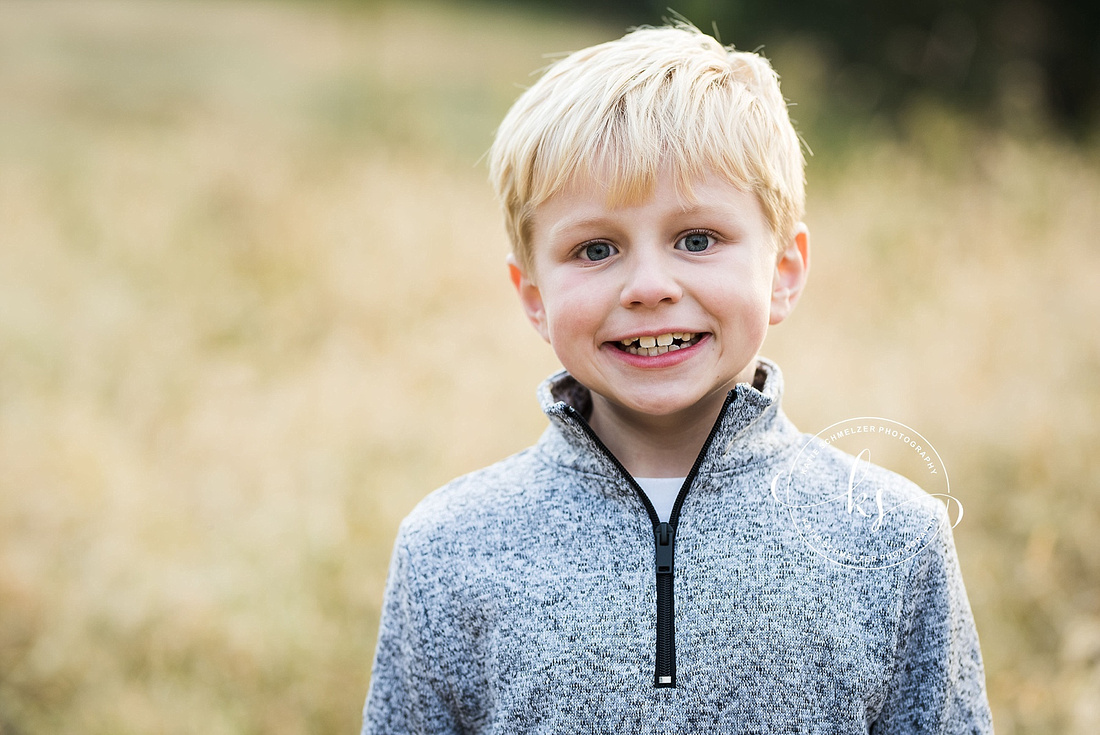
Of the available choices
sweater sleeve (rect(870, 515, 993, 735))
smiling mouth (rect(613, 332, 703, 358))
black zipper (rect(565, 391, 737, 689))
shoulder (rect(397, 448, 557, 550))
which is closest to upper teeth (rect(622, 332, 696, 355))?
smiling mouth (rect(613, 332, 703, 358))

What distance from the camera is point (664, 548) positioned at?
4.06 feet

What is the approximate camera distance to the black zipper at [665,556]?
1210 millimetres

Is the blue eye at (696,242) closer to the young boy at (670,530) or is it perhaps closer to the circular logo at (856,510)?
the young boy at (670,530)

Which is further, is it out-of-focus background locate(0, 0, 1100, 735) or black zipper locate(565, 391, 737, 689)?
out-of-focus background locate(0, 0, 1100, 735)

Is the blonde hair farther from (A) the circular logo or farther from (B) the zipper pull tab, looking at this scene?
(B) the zipper pull tab

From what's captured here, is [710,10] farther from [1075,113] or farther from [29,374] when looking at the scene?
[29,374]

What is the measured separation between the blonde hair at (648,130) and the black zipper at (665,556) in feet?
1.04

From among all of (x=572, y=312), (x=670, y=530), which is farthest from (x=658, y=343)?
(x=670, y=530)

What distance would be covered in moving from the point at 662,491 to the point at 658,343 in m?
0.23

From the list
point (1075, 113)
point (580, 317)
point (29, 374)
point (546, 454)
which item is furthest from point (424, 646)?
point (1075, 113)

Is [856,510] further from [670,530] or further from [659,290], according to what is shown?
[659,290]

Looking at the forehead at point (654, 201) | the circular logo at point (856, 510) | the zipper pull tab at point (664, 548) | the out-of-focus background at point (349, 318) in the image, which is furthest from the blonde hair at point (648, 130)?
the out-of-focus background at point (349, 318)

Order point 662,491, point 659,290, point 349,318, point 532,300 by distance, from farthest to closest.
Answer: point 349,318 → point 532,300 → point 662,491 → point 659,290

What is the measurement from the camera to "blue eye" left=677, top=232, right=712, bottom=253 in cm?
126
